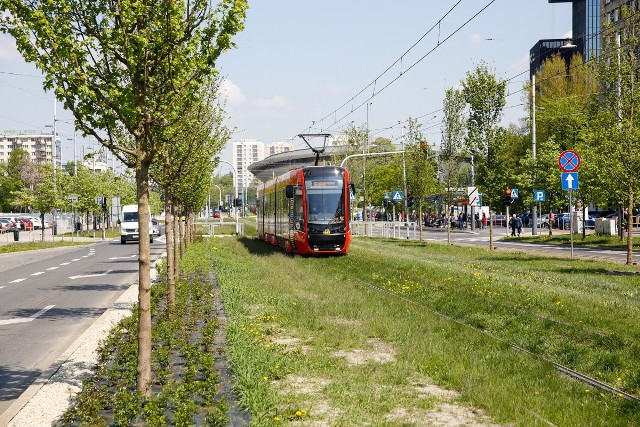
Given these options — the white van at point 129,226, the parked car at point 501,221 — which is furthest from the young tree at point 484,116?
the parked car at point 501,221

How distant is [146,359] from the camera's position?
823cm

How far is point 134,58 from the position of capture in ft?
25.9

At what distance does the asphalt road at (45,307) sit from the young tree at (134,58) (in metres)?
3.01

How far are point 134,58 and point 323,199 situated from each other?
21.1 meters

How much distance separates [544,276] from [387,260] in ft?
23.4

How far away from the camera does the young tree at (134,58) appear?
7.80 m

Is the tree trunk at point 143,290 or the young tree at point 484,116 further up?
the young tree at point 484,116

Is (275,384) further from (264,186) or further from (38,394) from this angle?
(264,186)

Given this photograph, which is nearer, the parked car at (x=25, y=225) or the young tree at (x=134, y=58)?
the young tree at (x=134, y=58)

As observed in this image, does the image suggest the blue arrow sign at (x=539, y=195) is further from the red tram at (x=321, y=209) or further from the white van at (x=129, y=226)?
the white van at (x=129, y=226)

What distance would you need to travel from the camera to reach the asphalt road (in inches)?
422

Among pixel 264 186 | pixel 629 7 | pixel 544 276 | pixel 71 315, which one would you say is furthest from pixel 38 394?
pixel 264 186

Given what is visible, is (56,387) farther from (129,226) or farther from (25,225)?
(25,225)

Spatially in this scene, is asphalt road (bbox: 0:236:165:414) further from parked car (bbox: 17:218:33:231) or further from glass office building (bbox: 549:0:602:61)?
glass office building (bbox: 549:0:602:61)
